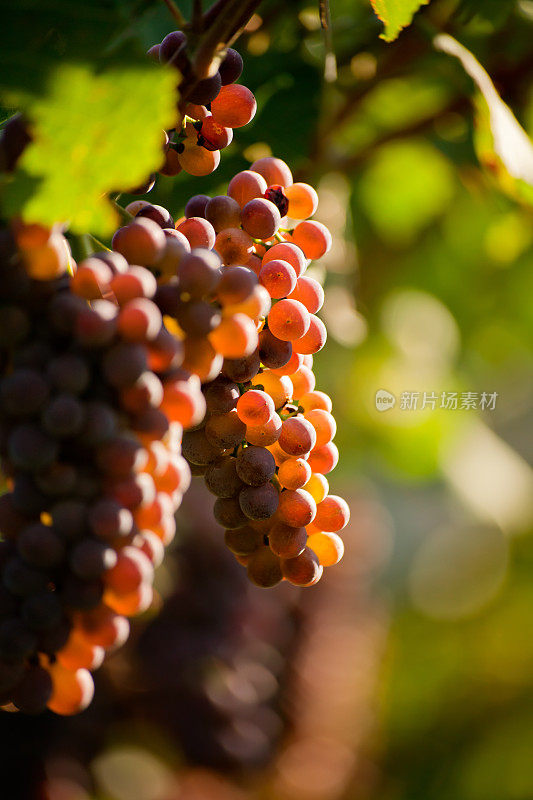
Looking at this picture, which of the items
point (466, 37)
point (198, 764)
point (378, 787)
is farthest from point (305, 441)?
point (378, 787)

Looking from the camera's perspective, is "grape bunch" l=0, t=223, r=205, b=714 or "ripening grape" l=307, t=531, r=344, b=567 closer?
"grape bunch" l=0, t=223, r=205, b=714

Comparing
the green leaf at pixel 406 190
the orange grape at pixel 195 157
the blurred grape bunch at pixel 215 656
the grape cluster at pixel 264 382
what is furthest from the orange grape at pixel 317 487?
the green leaf at pixel 406 190

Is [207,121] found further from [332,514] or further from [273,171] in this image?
[332,514]

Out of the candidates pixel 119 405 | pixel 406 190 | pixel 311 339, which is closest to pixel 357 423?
pixel 406 190

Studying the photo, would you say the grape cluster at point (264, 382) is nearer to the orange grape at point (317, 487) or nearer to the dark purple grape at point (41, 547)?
the orange grape at point (317, 487)

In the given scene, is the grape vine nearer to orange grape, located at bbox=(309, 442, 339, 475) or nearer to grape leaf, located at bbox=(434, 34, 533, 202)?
orange grape, located at bbox=(309, 442, 339, 475)

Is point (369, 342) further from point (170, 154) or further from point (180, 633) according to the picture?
point (170, 154)

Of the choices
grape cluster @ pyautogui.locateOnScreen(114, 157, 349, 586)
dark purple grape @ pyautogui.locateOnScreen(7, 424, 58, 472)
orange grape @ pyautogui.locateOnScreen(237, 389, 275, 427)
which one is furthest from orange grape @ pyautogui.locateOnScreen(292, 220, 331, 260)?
dark purple grape @ pyautogui.locateOnScreen(7, 424, 58, 472)
